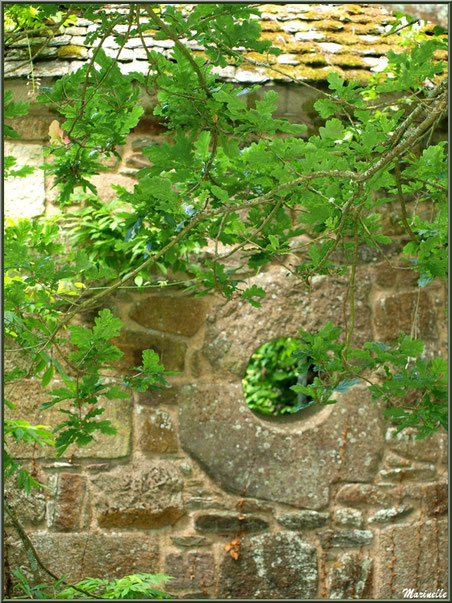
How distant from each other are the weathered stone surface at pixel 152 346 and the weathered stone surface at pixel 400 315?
35.4 inches

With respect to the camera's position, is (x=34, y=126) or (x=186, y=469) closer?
(x=186, y=469)

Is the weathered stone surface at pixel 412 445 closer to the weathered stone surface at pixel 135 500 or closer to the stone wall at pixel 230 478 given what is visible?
the stone wall at pixel 230 478

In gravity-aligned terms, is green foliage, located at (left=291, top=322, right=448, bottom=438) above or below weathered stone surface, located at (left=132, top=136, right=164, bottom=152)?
below

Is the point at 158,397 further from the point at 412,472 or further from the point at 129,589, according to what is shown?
the point at 412,472

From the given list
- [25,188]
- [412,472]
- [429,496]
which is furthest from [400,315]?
[25,188]

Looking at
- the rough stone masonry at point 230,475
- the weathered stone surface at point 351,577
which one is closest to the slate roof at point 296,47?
the rough stone masonry at point 230,475

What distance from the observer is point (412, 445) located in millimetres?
2871

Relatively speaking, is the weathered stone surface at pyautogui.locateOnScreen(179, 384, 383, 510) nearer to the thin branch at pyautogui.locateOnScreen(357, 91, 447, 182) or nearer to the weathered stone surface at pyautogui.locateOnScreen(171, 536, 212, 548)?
the weathered stone surface at pyautogui.locateOnScreen(171, 536, 212, 548)

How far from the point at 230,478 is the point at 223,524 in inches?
7.5

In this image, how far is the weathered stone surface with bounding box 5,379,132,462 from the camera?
8.89ft

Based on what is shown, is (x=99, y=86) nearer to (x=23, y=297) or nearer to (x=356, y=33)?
(x=23, y=297)

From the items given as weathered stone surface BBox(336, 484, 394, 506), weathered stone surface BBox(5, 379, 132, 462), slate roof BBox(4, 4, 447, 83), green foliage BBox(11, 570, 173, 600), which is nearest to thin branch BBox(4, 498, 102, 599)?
green foliage BBox(11, 570, 173, 600)

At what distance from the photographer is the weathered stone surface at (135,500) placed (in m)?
2.70

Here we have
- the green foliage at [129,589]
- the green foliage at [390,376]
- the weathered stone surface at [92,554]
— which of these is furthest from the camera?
the weathered stone surface at [92,554]
